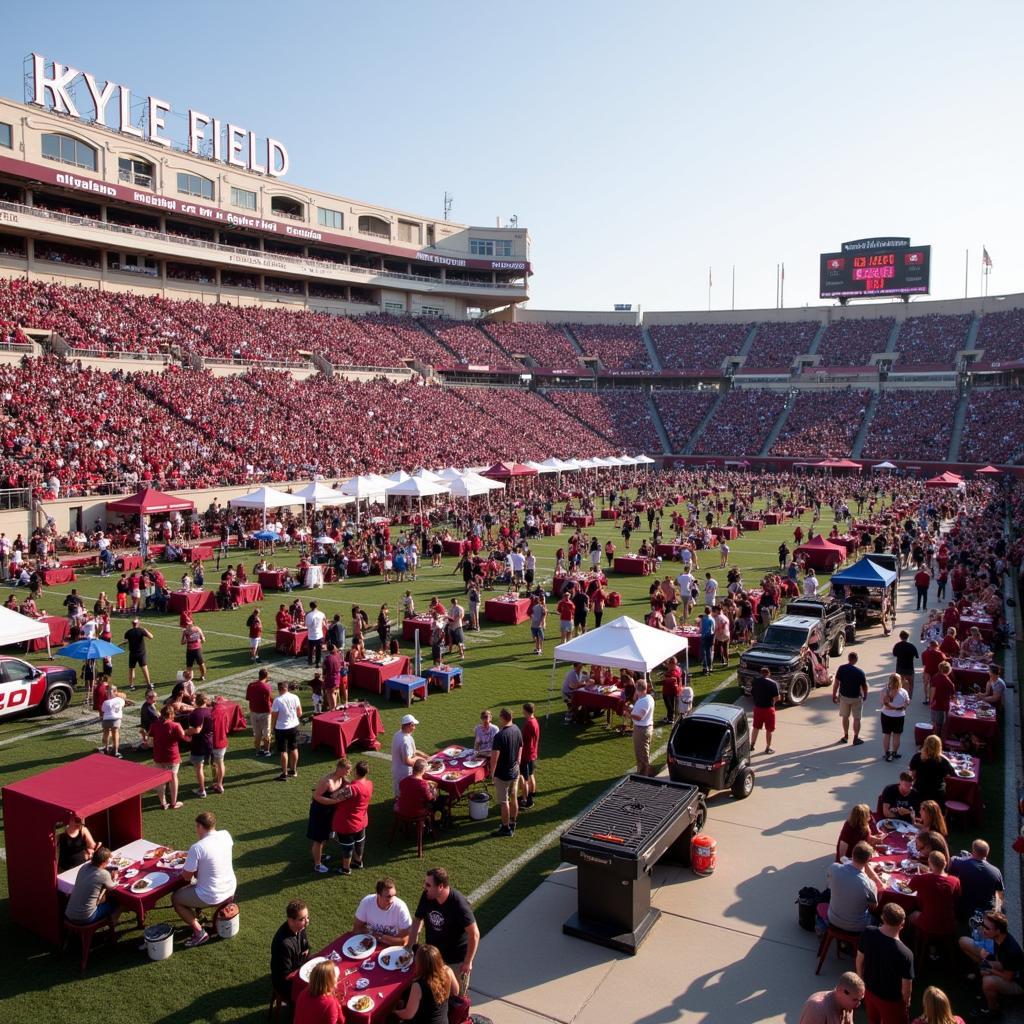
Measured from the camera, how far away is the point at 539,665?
58.1 ft

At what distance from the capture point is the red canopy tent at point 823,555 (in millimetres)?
28781

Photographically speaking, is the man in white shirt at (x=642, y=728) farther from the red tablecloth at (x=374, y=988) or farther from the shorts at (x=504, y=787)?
the red tablecloth at (x=374, y=988)

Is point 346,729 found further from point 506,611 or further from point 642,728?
point 506,611

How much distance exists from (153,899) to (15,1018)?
1.35 metres

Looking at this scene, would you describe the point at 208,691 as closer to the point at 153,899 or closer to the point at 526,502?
the point at 153,899

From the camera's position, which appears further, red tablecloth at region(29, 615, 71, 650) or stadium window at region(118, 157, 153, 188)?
stadium window at region(118, 157, 153, 188)

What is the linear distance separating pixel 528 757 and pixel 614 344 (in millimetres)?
79786

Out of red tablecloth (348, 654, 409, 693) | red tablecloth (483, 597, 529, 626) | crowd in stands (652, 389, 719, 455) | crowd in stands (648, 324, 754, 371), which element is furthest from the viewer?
crowd in stands (648, 324, 754, 371)

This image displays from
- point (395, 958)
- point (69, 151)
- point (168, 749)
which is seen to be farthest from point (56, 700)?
point (69, 151)

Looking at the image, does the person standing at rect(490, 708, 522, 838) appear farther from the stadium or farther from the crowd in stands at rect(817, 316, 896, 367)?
the crowd in stands at rect(817, 316, 896, 367)

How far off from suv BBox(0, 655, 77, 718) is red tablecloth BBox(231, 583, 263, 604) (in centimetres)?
830

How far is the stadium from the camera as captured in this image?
33.1 feet

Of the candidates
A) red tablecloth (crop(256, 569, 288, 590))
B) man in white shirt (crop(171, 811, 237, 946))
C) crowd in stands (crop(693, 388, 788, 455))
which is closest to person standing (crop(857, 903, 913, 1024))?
man in white shirt (crop(171, 811, 237, 946))

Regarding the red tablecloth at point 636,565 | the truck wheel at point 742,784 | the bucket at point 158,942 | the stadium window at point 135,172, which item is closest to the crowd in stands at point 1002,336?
the red tablecloth at point 636,565
